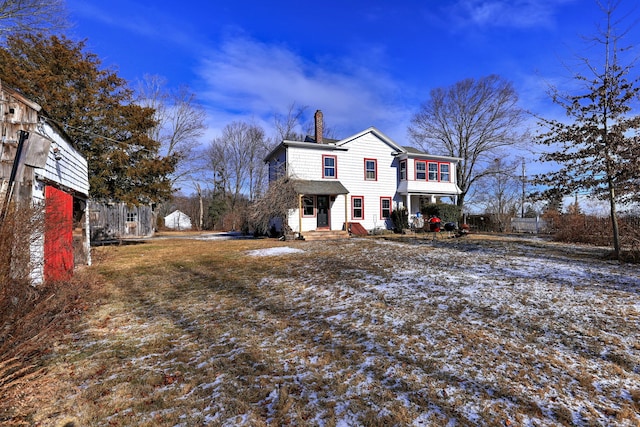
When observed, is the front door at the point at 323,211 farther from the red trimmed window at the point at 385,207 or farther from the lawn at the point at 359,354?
the lawn at the point at 359,354

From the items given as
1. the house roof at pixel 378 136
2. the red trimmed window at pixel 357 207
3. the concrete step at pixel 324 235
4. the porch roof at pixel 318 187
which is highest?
the house roof at pixel 378 136

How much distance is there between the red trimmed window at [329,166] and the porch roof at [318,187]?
26.3 inches

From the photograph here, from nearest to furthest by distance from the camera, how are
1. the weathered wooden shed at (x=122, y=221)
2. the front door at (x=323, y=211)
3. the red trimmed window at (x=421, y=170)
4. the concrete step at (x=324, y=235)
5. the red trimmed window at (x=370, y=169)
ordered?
the concrete step at (x=324, y=235) < the front door at (x=323, y=211) < the red trimmed window at (x=370, y=169) < the red trimmed window at (x=421, y=170) < the weathered wooden shed at (x=122, y=221)

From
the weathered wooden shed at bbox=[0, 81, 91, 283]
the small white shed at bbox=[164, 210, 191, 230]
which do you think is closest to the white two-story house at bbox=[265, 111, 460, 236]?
the weathered wooden shed at bbox=[0, 81, 91, 283]

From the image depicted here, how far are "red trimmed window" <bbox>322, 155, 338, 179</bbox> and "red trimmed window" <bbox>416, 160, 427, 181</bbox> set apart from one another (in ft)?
21.1

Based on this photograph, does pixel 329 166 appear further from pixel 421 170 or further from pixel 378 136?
pixel 421 170

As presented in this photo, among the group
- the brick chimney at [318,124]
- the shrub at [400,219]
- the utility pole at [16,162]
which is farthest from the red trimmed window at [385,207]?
the utility pole at [16,162]

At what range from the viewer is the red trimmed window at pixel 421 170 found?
22.1 meters

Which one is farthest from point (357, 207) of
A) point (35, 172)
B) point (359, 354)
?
point (359, 354)

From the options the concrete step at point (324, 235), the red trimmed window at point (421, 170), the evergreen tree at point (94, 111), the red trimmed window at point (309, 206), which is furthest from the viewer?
the red trimmed window at point (421, 170)

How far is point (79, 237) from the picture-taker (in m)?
10.5

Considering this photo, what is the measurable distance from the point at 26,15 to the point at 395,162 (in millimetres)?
20335

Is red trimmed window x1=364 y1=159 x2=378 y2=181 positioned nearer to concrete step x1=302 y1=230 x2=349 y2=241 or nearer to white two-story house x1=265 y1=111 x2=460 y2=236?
white two-story house x1=265 y1=111 x2=460 y2=236

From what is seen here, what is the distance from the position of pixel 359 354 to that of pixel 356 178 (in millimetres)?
17509
